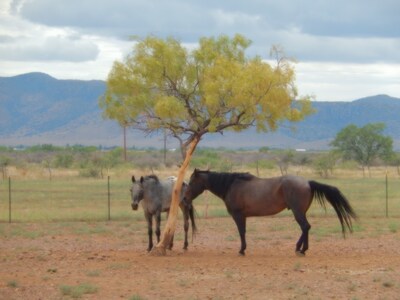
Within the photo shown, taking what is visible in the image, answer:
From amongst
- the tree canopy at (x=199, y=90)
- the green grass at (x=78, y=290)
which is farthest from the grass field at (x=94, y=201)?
the green grass at (x=78, y=290)

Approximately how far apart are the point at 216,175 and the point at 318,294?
6204 mm

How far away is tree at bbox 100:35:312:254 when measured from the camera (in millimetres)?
19344

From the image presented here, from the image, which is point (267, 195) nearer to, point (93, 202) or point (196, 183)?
point (196, 183)

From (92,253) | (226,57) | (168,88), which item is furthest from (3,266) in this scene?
(226,57)

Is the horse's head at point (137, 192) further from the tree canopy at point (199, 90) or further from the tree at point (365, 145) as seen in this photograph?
the tree at point (365, 145)

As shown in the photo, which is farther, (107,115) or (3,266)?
(107,115)

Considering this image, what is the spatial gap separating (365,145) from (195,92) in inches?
2593

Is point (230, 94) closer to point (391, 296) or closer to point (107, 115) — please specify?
point (107, 115)

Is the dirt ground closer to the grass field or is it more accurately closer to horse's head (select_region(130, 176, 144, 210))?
horse's head (select_region(130, 176, 144, 210))

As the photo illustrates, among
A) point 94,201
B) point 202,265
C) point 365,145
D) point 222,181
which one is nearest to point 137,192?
point 222,181

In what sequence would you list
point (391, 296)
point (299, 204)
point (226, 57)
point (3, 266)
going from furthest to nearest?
point (226, 57)
point (299, 204)
point (3, 266)
point (391, 296)

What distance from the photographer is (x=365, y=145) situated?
84.3 meters

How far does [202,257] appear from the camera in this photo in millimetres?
18703

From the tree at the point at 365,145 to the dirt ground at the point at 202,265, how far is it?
5906 centimetres
